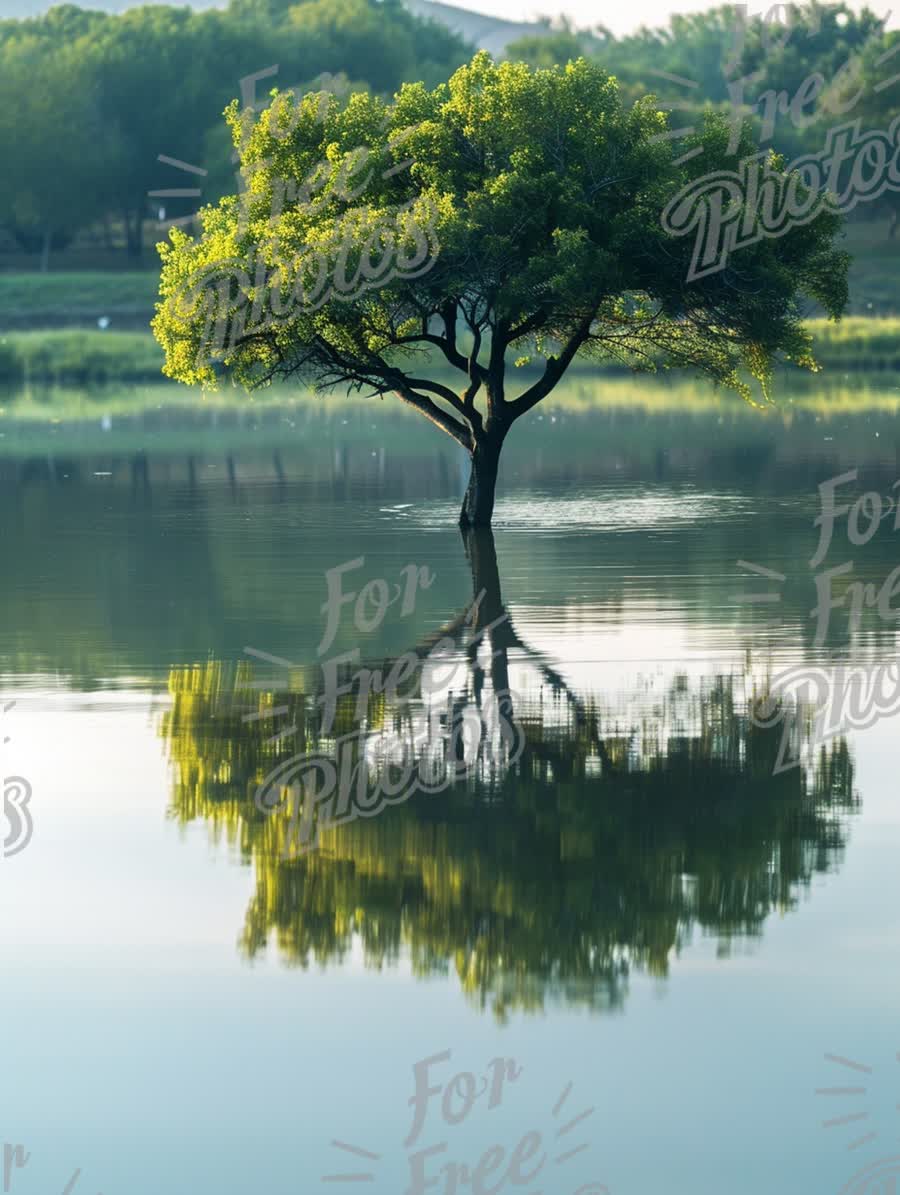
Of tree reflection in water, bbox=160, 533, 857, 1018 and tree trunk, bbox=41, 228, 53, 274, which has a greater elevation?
tree trunk, bbox=41, 228, 53, 274

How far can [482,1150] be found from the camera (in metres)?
9.24

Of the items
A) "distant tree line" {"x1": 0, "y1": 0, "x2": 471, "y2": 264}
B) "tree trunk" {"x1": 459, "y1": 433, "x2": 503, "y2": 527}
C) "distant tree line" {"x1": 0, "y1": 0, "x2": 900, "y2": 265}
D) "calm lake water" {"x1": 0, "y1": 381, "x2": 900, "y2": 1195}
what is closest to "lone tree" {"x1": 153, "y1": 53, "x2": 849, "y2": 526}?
"tree trunk" {"x1": 459, "y1": 433, "x2": 503, "y2": 527}

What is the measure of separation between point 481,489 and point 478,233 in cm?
521

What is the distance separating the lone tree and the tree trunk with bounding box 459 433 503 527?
1198 mm

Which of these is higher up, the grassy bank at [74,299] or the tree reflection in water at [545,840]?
the grassy bank at [74,299]

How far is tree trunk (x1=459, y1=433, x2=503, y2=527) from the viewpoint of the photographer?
3544 cm

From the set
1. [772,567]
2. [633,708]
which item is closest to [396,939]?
[633,708]

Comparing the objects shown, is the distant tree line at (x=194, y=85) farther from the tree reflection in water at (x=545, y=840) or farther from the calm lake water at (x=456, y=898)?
the tree reflection in water at (x=545, y=840)

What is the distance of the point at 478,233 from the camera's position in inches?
1260

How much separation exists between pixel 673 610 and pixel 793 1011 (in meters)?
14.5

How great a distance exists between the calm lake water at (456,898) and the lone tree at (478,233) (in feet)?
17.5

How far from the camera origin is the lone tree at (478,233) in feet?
104

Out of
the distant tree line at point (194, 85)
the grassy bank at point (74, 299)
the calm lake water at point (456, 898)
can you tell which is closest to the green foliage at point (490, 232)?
the calm lake water at point (456, 898)

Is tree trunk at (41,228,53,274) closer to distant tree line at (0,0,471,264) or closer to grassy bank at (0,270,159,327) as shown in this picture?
distant tree line at (0,0,471,264)
